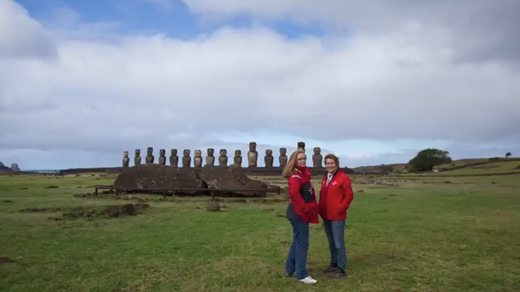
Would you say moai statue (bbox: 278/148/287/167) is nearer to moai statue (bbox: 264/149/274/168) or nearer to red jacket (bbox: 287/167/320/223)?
moai statue (bbox: 264/149/274/168)

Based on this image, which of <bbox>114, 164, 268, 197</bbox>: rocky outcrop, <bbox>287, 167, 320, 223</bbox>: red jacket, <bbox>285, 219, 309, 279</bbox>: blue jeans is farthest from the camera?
<bbox>114, 164, 268, 197</bbox>: rocky outcrop

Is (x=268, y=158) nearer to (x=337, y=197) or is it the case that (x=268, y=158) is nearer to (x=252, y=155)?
(x=252, y=155)

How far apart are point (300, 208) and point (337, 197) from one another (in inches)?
34.5

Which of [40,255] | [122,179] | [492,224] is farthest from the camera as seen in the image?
[122,179]

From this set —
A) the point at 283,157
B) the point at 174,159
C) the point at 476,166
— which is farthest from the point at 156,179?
the point at 476,166

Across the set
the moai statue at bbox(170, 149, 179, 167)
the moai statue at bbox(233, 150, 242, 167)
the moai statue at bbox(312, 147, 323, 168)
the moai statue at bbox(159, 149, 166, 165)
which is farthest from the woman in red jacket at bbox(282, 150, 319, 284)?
the moai statue at bbox(159, 149, 166, 165)

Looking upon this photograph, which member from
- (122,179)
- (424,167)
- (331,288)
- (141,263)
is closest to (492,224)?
(331,288)

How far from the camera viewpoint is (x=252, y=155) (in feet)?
179

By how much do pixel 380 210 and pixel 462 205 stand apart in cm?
389

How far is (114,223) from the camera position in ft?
43.7

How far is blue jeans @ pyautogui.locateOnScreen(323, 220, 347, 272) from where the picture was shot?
7.38 m

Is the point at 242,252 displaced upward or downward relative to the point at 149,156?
downward

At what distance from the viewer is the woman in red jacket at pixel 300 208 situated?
7094 mm

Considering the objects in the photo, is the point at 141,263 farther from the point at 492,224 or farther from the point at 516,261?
the point at 492,224
